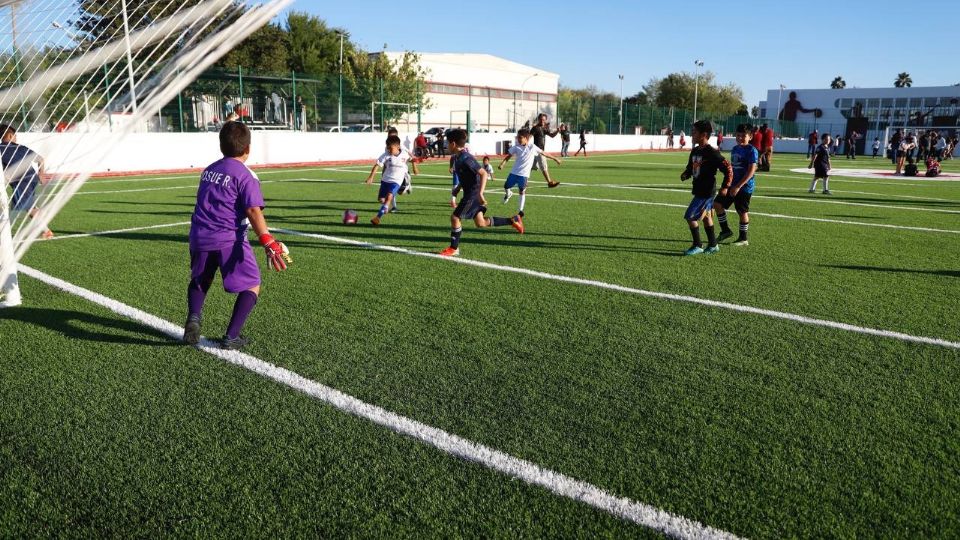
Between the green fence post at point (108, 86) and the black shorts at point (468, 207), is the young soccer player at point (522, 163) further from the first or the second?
the green fence post at point (108, 86)

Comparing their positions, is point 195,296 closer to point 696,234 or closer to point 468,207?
point 468,207

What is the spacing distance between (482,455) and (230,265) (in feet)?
8.06

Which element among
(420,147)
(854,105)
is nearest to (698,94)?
(854,105)

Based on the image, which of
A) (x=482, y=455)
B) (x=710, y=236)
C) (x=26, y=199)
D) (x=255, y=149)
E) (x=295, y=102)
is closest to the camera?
(x=482, y=455)

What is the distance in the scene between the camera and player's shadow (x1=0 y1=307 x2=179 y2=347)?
5.01 metres

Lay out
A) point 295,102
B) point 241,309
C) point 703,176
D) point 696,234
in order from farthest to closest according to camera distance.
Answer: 1. point 295,102
2. point 696,234
3. point 703,176
4. point 241,309

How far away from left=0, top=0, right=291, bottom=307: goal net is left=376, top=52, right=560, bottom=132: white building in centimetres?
6024

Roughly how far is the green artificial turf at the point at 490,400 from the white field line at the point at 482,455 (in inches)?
2.8

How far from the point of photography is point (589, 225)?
36.3 ft

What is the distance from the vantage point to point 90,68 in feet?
12.3

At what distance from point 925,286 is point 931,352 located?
2616 mm

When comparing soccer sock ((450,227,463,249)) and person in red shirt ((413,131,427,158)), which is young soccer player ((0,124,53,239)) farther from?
person in red shirt ((413,131,427,158))

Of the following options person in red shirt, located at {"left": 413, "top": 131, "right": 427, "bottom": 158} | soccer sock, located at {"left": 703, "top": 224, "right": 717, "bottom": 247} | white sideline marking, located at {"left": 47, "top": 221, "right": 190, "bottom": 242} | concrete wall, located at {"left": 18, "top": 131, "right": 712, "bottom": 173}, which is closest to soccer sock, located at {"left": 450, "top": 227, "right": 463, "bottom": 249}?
soccer sock, located at {"left": 703, "top": 224, "right": 717, "bottom": 247}

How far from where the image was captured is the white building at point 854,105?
7569 centimetres
